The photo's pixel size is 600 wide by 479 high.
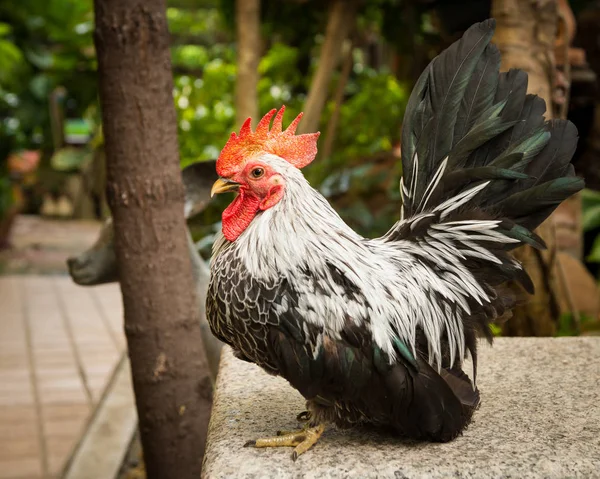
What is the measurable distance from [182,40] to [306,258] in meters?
10.4

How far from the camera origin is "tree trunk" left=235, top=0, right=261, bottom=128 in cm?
530

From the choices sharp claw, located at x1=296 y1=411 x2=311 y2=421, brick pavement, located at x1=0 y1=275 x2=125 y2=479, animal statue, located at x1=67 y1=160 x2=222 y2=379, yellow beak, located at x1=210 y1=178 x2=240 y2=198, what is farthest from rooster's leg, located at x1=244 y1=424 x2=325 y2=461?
brick pavement, located at x1=0 y1=275 x2=125 y2=479

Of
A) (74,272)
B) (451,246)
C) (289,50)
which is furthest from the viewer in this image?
(289,50)

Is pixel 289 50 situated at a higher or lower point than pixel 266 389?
higher

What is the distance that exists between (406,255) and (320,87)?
396 centimetres

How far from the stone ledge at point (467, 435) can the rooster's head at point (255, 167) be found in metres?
0.55

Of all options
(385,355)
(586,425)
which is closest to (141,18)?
(385,355)

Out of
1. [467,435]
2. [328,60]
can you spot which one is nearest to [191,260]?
[467,435]

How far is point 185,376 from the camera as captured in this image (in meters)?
2.90

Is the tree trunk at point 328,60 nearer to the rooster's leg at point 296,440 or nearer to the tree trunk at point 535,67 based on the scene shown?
the tree trunk at point 535,67

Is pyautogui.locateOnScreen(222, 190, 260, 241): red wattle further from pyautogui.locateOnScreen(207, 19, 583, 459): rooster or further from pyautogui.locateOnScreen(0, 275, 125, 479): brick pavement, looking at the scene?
pyautogui.locateOnScreen(0, 275, 125, 479): brick pavement

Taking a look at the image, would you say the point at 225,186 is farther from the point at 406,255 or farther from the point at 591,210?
the point at 591,210

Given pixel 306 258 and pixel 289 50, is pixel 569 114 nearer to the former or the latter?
pixel 289 50

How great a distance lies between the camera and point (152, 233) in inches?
111
